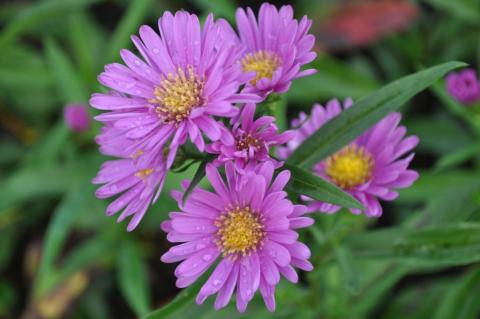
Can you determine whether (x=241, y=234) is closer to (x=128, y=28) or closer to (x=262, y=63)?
(x=262, y=63)

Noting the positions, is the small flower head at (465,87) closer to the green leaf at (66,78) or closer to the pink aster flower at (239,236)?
the pink aster flower at (239,236)

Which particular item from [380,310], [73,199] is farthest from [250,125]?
[380,310]

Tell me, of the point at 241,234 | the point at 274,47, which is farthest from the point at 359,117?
the point at 241,234

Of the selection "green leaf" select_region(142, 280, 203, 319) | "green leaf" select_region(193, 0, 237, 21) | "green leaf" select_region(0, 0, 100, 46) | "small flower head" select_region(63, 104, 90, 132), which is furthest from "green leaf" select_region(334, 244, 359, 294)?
"green leaf" select_region(0, 0, 100, 46)

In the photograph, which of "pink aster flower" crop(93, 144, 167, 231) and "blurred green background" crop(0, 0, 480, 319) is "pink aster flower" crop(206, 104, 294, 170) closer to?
"pink aster flower" crop(93, 144, 167, 231)

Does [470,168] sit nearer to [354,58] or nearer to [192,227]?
[354,58]

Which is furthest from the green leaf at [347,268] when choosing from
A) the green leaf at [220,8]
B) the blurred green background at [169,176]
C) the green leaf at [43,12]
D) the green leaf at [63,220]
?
the green leaf at [43,12]
